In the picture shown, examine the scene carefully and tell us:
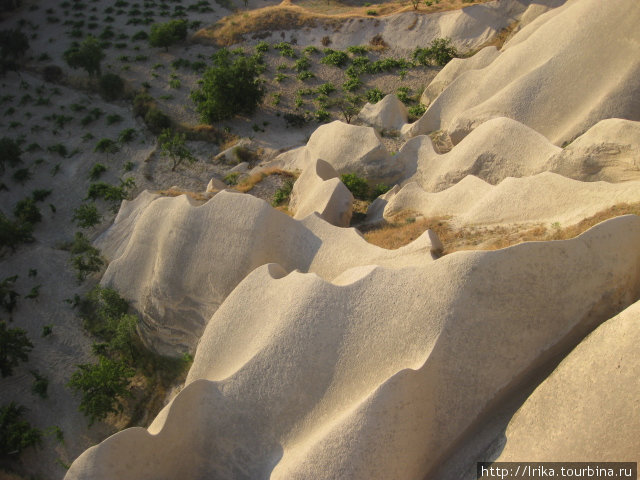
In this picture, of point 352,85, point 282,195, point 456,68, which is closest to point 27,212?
point 282,195

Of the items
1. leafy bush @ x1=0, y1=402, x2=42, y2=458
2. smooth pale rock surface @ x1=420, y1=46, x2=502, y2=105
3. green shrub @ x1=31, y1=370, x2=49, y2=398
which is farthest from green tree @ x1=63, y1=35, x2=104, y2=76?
leafy bush @ x1=0, y1=402, x2=42, y2=458

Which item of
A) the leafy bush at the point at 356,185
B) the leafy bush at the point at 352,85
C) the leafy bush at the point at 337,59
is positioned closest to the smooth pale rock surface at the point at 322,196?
the leafy bush at the point at 356,185

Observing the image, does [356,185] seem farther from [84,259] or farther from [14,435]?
[14,435]

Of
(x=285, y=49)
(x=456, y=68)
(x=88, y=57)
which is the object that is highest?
(x=456, y=68)

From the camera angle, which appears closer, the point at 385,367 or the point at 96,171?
the point at 385,367

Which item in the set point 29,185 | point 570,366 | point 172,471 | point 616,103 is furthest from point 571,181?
point 29,185

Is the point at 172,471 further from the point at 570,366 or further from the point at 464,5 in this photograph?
the point at 464,5

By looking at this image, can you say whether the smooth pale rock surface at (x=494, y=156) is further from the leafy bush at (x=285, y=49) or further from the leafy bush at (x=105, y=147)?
the leafy bush at (x=285, y=49)
